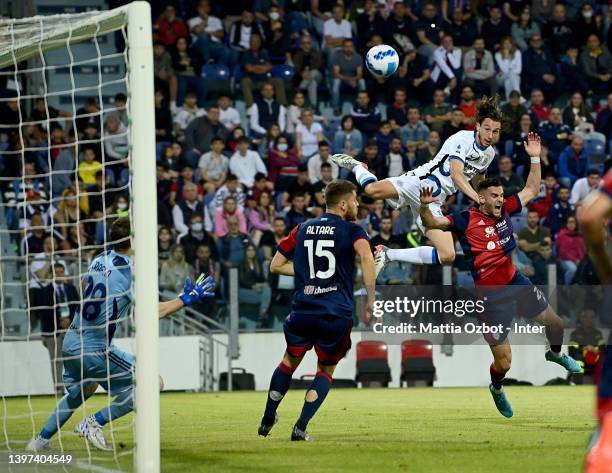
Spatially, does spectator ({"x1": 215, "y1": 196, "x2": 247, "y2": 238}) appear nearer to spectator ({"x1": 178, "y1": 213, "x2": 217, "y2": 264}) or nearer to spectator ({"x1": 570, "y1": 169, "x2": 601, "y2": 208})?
spectator ({"x1": 178, "y1": 213, "x2": 217, "y2": 264})

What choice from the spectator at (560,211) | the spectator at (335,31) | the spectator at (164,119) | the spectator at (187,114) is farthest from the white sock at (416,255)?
the spectator at (335,31)

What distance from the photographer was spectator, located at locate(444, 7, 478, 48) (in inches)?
976

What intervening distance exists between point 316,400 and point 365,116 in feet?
45.7

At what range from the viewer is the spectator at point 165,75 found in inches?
915

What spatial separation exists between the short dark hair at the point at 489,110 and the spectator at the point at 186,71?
11555 millimetres

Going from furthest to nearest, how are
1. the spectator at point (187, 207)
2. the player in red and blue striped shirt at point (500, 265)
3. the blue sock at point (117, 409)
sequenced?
the spectator at point (187, 207) < the player in red and blue striped shirt at point (500, 265) < the blue sock at point (117, 409)

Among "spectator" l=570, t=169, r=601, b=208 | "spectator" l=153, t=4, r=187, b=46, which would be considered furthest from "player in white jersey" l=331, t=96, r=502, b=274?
"spectator" l=153, t=4, r=187, b=46

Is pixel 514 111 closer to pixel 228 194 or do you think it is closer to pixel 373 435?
pixel 228 194

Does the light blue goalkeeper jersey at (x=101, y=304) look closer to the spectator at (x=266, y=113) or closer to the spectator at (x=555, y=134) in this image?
the spectator at (x=266, y=113)

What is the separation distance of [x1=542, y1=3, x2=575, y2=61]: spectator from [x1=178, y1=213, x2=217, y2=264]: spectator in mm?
9855

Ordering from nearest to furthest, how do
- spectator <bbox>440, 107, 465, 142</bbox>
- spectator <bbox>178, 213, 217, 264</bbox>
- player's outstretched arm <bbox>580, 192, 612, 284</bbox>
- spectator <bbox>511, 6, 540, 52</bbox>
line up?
1. player's outstretched arm <bbox>580, 192, 612, 284</bbox>
2. spectator <bbox>178, 213, 217, 264</bbox>
3. spectator <bbox>440, 107, 465, 142</bbox>
4. spectator <bbox>511, 6, 540, 52</bbox>

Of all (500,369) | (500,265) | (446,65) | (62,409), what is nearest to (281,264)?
(62,409)

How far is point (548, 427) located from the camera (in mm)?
10953

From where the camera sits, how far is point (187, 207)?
2067cm
